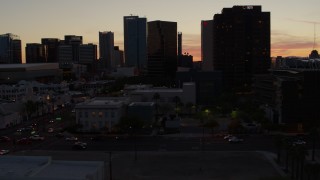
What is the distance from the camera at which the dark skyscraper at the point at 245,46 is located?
93688 millimetres

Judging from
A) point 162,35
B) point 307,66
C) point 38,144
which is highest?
point 162,35

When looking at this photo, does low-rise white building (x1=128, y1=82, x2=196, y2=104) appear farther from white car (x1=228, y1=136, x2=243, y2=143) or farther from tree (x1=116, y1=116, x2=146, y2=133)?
white car (x1=228, y1=136, x2=243, y2=143)

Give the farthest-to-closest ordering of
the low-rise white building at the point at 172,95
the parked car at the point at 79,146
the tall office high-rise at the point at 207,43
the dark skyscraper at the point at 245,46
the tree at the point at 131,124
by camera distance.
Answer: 1. the tall office high-rise at the point at 207,43
2. the dark skyscraper at the point at 245,46
3. the low-rise white building at the point at 172,95
4. the tree at the point at 131,124
5. the parked car at the point at 79,146

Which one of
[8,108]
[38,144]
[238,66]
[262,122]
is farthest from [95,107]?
[238,66]

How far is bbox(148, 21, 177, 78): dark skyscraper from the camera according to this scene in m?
119

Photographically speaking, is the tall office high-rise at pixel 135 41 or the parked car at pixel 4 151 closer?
the parked car at pixel 4 151

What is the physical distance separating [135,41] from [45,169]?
6795 inches

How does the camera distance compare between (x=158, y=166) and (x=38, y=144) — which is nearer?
(x=158, y=166)

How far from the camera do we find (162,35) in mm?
122312

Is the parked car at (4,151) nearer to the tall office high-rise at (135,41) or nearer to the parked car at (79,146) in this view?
the parked car at (79,146)

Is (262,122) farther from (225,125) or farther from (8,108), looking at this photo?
(8,108)

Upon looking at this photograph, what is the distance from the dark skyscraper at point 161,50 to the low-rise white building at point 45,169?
93954 millimetres

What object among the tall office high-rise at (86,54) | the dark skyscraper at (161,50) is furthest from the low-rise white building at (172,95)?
the tall office high-rise at (86,54)

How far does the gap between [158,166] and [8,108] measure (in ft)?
98.3
